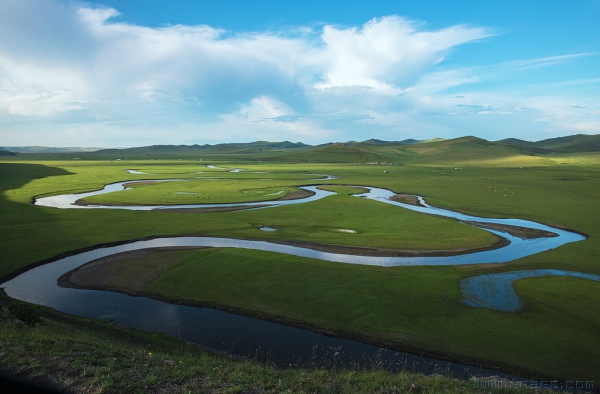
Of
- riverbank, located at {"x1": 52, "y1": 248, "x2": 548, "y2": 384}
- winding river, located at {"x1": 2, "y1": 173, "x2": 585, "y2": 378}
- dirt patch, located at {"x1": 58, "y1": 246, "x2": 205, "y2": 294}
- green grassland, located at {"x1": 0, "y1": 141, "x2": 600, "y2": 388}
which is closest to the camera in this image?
winding river, located at {"x1": 2, "y1": 173, "x2": 585, "y2": 378}

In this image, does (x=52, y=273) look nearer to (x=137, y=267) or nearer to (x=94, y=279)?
(x=94, y=279)

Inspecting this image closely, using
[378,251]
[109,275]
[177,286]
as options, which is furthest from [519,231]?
[109,275]

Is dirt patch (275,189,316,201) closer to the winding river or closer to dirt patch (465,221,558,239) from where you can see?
dirt patch (465,221,558,239)

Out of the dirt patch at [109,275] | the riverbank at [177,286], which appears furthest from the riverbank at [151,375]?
the dirt patch at [109,275]

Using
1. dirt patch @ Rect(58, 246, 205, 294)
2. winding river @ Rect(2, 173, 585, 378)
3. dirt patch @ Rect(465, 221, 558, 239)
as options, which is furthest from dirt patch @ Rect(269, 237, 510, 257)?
dirt patch @ Rect(58, 246, 205, 294)

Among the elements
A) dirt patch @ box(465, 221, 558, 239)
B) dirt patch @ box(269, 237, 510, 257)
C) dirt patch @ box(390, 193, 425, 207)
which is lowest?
dirt patch @ box(269, 237, 510, 257)

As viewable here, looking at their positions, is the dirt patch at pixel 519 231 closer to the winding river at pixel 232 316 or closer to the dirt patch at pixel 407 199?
the winding river at pixel 232 316

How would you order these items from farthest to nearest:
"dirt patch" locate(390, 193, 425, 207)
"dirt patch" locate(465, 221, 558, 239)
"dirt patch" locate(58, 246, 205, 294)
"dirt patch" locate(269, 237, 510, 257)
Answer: "dirt patch" locate(390, 193, 425, 207) → "dirt patch" locate(465, 221, 558, 239) → "dirt patch" locate(269, 237, 510, 257) → "dirt patch" locate(58, 246, 205, 294)
